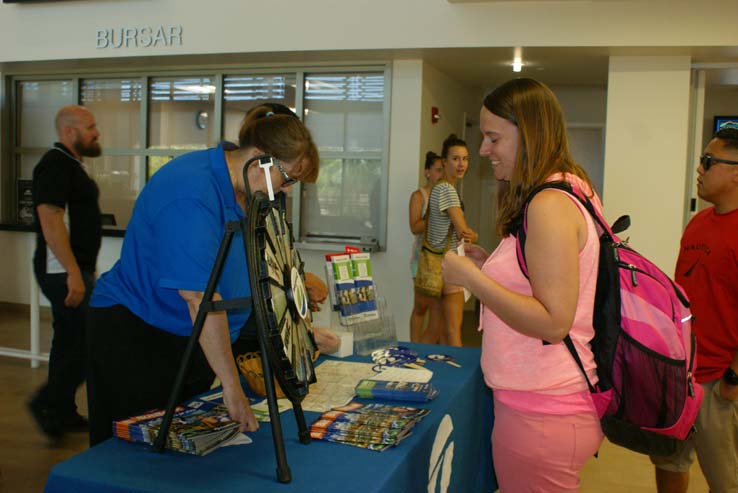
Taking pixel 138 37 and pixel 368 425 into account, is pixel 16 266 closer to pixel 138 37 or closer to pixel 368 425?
pixel 138 37

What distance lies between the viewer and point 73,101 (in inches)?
272

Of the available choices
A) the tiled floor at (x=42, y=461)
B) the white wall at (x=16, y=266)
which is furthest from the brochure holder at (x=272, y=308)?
the white wall at (x=16, y=266)

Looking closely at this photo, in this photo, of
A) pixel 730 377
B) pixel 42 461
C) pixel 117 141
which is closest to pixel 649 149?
pixel 730 377

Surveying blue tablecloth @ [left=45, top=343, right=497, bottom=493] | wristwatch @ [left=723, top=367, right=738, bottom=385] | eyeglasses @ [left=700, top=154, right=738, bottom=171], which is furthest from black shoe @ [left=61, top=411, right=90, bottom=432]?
eyeglasses @ [left=700, top=154, right=738, bottom=171]

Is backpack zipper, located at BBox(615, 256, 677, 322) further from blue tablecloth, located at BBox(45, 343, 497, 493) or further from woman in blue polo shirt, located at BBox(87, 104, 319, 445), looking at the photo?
woman in blue polo shirt, located at BBox(87, 104, 319, 445)

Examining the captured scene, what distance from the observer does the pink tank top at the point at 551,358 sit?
1.33 m

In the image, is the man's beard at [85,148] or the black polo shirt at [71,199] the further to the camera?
the man's beard at [85,148]

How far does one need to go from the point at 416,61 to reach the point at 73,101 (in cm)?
374

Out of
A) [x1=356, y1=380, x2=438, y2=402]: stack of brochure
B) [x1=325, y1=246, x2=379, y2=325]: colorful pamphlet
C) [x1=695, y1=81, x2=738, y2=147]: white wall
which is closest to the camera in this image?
[x1=356, y1=380, x2=438, y2=402]: stack of brochure

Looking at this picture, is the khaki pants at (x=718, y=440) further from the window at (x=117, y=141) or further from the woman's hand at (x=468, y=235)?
the window at (x=117, y=141)

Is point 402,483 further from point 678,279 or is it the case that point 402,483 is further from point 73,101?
point 73,101

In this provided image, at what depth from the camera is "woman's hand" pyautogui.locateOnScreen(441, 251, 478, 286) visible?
133cm

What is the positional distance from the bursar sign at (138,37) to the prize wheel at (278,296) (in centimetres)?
487

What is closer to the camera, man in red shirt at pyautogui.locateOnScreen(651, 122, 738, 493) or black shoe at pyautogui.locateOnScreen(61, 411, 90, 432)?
man in red shirt at pyautogui.locateOnScreen(651, 122, 738, 493)
